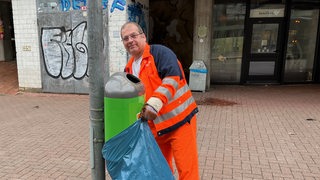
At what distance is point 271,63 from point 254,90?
131cm

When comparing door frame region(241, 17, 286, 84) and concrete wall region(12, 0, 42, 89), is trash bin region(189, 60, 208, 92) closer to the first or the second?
door frame region(241, 17, 286, 84)

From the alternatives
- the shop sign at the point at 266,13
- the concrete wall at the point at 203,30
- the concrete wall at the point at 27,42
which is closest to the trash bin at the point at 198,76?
the concrete wall at the point at 203,30

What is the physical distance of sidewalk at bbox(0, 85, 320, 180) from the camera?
368 cm

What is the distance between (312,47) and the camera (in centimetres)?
975

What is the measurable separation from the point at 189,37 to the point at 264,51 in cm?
281

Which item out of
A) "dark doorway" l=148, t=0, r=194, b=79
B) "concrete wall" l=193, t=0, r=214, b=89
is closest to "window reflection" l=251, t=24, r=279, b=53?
"concrete wall" l=193, t=0, r=214, b=89

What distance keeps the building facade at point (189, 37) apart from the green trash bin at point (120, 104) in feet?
18.3

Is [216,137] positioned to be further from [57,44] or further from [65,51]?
[57,44]

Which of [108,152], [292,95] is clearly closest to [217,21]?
[292,95]

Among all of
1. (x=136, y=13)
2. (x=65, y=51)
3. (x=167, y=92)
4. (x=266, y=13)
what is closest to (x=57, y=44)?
(x=65, y=51)

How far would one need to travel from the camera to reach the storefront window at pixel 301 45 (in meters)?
9.43

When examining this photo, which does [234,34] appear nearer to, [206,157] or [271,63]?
[271,63]

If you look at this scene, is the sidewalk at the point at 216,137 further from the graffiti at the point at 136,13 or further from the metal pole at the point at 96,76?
the graffiti at the point at 136,13

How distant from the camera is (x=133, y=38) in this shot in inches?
90.1
